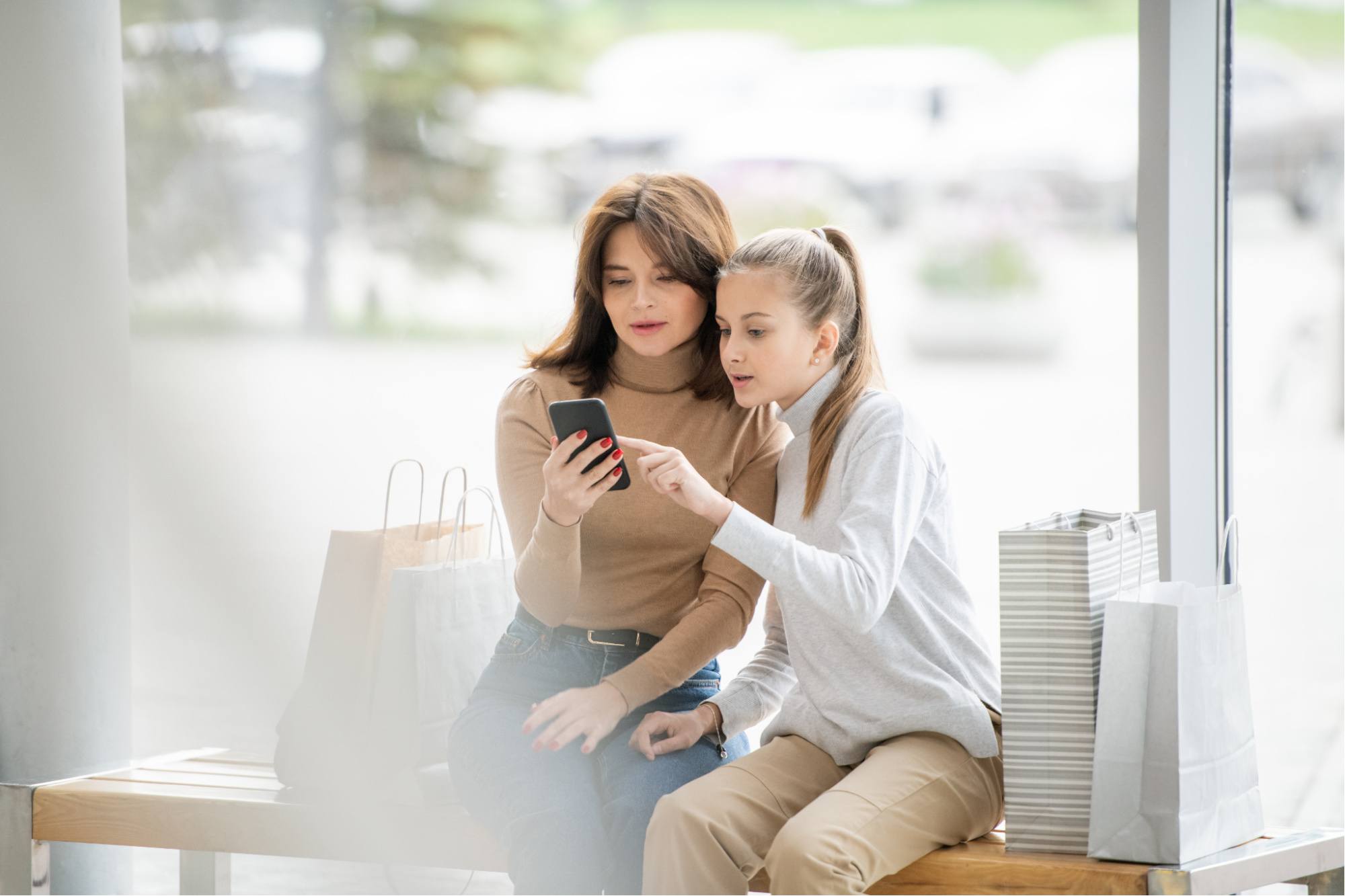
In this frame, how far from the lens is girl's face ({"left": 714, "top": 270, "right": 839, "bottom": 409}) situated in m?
1.23

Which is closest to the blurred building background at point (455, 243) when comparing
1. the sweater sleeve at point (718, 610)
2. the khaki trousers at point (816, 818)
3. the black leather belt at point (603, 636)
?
the sweater sleeve at point (718, 610)

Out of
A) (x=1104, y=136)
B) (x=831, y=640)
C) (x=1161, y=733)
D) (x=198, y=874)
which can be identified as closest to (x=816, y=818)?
(x=831, y=640)

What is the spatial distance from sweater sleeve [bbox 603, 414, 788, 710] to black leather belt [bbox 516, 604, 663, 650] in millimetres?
32

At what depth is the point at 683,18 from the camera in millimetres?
2248

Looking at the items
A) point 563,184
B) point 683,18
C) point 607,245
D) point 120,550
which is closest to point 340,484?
point 120,550

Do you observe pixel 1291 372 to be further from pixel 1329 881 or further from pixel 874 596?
pixel 874 596

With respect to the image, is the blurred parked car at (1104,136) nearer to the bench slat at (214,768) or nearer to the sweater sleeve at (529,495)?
the sweater sleeve at (529,495)

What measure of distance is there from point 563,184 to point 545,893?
269 cm

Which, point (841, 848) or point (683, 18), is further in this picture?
point (683, 18)

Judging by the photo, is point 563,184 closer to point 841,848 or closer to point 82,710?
point 82,710

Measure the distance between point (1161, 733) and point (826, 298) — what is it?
52 centimetres

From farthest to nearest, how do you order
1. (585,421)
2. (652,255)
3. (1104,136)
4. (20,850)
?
1. (1104,136)
2. (20,850)
3. (652,255)
4. (585,421)

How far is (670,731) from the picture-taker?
1274 millimetres

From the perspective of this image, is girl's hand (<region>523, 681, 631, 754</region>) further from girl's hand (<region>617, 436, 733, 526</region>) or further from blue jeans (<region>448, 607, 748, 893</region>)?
girl's hand (<region>617, 436, 733, 526</region>)
